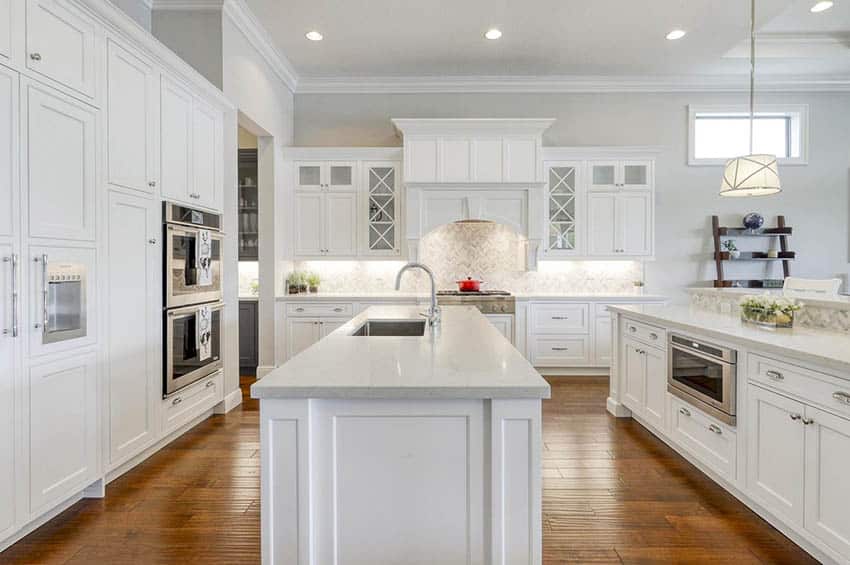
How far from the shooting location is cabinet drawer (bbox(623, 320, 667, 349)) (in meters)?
3.13

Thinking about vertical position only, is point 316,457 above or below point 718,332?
below

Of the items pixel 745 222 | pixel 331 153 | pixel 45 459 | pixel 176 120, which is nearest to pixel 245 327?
pixel 331 153

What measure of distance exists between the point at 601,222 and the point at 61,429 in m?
4.98

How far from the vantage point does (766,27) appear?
4.49 m

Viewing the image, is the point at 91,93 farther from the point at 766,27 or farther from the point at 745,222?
the point at 745,222

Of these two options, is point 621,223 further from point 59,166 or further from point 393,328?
point 59,166

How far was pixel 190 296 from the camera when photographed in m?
3.28

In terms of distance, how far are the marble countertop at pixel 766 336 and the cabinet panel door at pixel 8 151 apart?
3.26 meters

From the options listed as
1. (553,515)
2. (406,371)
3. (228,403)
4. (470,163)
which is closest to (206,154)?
(228,403)

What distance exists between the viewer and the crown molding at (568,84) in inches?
215

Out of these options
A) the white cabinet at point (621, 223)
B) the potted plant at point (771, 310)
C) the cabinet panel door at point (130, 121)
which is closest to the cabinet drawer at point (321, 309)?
the cabinet panel door at point (130, 121)

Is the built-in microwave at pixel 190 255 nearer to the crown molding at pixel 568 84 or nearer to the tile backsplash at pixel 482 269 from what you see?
the tile backsplash at pixel 482 269

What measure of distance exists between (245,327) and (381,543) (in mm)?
4175

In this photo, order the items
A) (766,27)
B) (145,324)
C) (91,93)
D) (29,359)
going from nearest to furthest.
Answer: (29,359) < (91,93) < (145,324) < (766,27)
